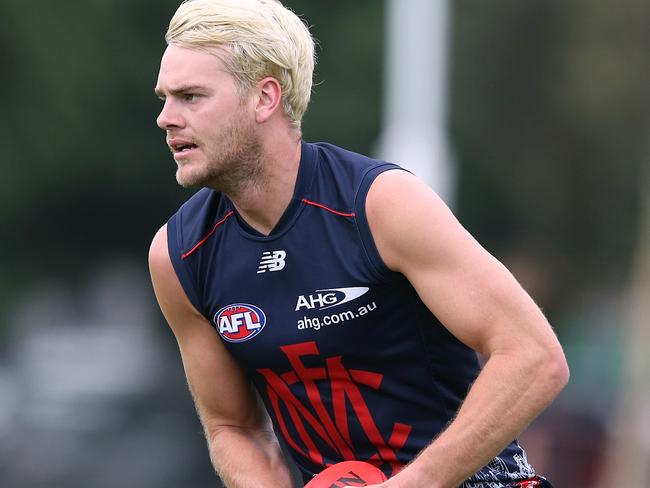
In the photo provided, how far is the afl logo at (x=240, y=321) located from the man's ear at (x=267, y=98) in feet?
2.15

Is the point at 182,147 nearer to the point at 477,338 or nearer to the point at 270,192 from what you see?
the point at 270,192

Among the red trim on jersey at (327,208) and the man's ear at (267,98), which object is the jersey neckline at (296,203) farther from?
the man's ear at (267,98)

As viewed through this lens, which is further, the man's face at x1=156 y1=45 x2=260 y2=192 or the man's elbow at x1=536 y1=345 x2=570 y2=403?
the man's face at x1=156 y1=45 x2=260 y2=192

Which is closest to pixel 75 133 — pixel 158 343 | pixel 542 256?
pixel 158 343

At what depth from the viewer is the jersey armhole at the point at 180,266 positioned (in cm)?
525

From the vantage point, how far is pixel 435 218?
15.6 feet

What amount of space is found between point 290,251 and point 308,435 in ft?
2.27

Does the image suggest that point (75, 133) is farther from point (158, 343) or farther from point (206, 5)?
point (206, 5)

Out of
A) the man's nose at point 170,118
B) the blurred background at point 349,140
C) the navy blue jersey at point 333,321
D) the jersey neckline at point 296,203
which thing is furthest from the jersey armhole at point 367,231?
the blurred background at point 349,140

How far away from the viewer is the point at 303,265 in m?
5.09

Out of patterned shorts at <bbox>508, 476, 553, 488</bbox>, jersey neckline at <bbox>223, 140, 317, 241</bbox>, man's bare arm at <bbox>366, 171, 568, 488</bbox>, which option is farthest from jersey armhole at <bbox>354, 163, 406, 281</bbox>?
patterned shorts at <bbox>508, 476, 553, 488</bbox>

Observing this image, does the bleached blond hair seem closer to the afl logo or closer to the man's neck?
the man's neck

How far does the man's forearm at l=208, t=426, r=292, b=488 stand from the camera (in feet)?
17.9

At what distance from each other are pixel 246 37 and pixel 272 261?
0.77 metres
